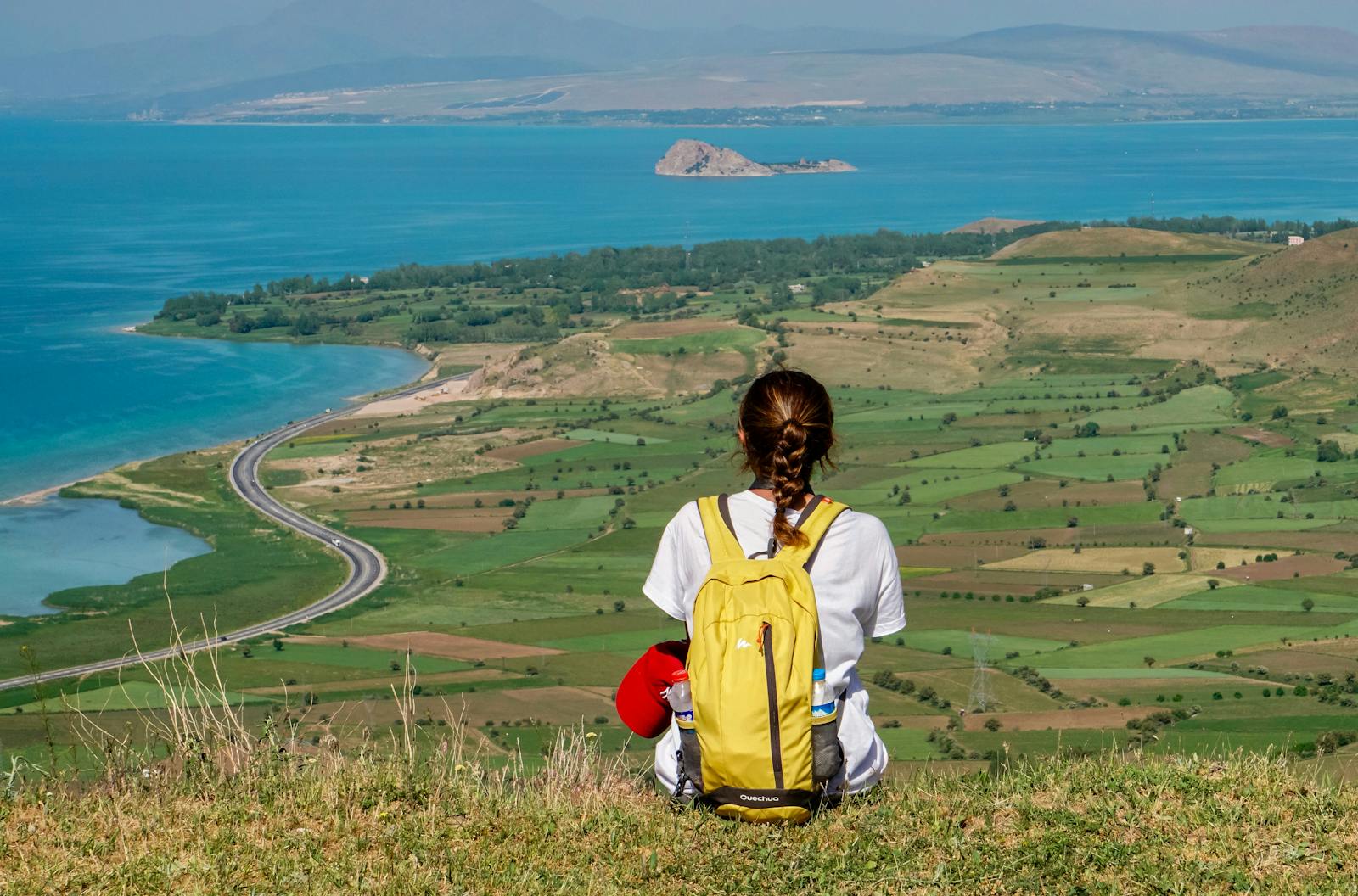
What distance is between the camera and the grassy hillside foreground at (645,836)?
5293 millimetres

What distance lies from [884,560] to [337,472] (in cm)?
6577

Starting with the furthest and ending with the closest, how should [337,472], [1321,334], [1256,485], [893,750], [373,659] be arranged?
[1321,334], [337,472], [1256,485], [373,659], [893,750]

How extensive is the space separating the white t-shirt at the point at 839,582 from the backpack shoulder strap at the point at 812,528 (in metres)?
0.03

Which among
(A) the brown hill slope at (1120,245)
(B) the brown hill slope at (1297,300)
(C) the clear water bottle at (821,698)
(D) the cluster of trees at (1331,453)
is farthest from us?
(A) the brown hill slope at (1120,245)

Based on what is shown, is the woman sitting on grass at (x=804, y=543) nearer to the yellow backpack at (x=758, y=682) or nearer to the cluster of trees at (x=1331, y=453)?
the yellow backpack at (x=758, y=682)

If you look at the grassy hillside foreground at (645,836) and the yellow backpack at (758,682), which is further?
the grassy hillside foreground at (645,836)

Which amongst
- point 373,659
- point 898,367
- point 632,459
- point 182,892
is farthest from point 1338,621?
point 898,367

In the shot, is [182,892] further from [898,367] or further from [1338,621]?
[898,367]

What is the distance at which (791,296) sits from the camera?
114 meters

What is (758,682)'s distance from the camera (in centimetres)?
507

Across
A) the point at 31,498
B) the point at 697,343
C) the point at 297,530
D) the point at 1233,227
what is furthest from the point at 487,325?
the point at 1233,227

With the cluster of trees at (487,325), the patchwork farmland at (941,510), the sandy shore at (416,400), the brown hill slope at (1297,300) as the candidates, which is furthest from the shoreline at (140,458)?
the brown hill slope at (1297,300)

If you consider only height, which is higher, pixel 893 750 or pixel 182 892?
pixel 182 892

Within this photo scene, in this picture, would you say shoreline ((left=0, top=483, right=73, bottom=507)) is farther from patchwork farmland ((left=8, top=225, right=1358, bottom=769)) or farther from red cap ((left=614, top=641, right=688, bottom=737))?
red cap ((left=614, top=641, right=688, bottom=737))
